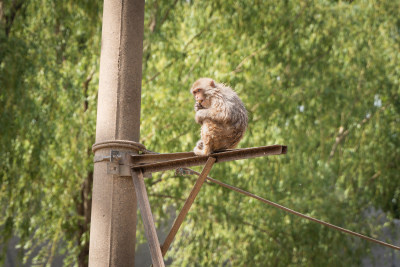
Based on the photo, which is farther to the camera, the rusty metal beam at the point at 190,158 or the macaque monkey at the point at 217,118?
the macaque monkey at the point at 217,118

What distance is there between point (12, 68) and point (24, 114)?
56 cm

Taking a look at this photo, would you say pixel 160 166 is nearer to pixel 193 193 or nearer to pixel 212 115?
pixel 193 193

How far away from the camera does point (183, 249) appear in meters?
9.91

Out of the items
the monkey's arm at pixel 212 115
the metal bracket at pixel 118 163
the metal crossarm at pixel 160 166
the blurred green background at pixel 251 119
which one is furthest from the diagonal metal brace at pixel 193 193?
the blurred green background at pixel 251 119

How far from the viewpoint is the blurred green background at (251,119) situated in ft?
26.0

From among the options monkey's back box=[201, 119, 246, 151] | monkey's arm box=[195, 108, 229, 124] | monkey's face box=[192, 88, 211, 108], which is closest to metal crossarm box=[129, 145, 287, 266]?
monkey's back box=[201, 119, 246, 151]

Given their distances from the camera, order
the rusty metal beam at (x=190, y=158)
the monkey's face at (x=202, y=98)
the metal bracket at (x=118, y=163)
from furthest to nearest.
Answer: the monkey's face at (x=202, y=98), the metal bracket at (x=118, y=163), the rusty metal beam at (x=190, y=158)

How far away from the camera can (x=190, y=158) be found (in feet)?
11.7

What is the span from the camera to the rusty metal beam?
11.4 ft

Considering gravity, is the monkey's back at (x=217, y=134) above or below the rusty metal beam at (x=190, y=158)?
above

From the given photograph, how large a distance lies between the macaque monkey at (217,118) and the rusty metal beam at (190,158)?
0.13 m

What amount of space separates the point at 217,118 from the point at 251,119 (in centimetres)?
501

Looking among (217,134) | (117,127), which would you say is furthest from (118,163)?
(217,134)

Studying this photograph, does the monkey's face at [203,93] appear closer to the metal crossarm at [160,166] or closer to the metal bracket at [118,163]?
the metal crossarm at [160,166]
